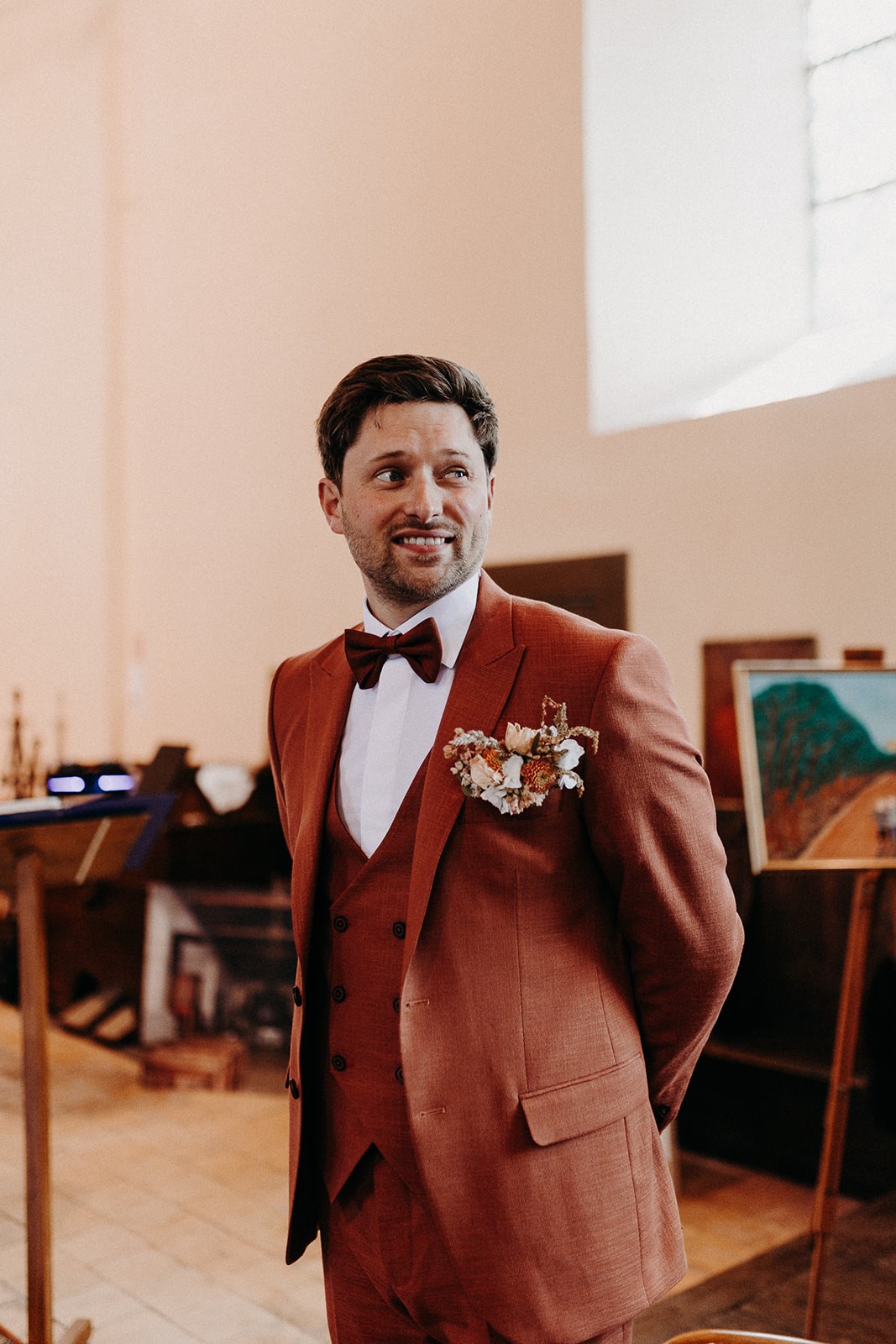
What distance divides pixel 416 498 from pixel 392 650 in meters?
0.23

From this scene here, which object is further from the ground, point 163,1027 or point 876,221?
point 876,221

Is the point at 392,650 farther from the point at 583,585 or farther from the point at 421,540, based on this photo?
the point at 583,585

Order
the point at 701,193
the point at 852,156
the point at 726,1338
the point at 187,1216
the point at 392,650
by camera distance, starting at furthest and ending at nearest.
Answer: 1. the point at 701,193
2. the point at 852,156
3. the point at 187,1216
4. the point at 392,650
5. the point at 726,1338

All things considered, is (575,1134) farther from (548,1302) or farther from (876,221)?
(876,221)

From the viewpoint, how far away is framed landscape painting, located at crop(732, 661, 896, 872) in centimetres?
291

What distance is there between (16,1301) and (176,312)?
5.66 m

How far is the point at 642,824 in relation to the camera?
1.65 meters

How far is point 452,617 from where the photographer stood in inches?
71.4

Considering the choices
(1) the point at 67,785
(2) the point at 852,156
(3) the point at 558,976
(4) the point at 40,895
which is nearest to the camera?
(3) the point at 558,976

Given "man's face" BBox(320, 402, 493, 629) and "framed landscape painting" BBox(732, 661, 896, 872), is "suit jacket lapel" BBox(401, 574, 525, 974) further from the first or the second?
"framed landscape painting" BBox(732, 661, 896, 872)

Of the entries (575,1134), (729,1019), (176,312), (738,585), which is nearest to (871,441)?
(738,585)

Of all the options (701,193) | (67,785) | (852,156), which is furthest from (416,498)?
(852,156)

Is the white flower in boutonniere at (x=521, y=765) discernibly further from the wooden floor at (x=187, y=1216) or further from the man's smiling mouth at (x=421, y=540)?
the wooden floor at (x=187, y=1216)

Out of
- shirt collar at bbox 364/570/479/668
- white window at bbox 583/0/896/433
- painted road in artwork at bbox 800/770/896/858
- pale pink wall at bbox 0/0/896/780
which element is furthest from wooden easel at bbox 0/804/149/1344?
white window at bbox 583/0/896/433
